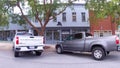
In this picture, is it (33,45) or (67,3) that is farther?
(67,3)

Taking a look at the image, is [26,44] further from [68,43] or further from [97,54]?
[97,54]

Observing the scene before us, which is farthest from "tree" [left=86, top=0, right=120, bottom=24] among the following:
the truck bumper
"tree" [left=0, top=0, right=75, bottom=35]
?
the truck bumper

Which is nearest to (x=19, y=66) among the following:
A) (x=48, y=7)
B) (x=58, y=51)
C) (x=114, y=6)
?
(x=58, y=51)

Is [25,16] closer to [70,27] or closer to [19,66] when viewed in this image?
[19,66]

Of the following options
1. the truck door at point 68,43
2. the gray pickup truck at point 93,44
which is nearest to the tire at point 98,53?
the gray pickup truck at point 93,44

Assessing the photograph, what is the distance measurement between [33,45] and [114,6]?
7.22 m

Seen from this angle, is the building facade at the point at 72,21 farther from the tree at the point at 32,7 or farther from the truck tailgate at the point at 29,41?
the truck tailgate at the point at 29,41

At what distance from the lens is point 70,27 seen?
128 ft

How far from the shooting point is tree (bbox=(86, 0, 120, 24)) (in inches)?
665

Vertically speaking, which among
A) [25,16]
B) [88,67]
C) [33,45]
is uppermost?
[25,16]

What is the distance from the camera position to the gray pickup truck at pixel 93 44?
13180 mm

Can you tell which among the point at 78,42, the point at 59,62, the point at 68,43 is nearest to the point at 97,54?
the point at 78,42

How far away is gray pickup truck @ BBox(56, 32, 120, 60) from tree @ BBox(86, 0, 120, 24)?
3566mm

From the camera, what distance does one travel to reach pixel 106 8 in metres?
17.6
